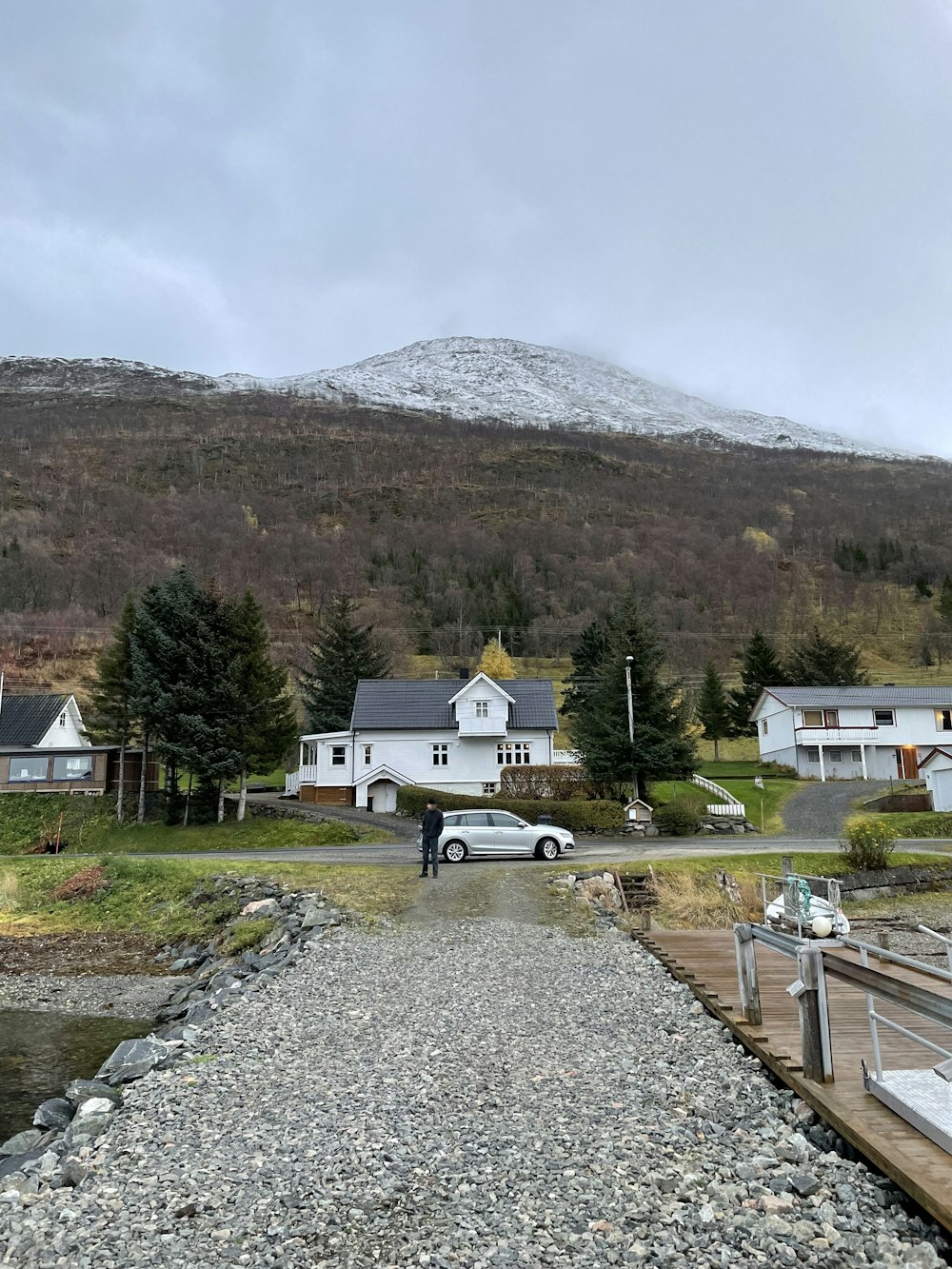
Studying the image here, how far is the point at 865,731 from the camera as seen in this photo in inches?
2260

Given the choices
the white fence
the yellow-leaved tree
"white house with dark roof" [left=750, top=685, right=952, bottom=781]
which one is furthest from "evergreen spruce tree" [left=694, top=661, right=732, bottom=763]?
the white fence

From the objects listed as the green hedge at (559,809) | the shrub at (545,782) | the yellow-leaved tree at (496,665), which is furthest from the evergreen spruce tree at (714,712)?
the green hedge at (559,809)

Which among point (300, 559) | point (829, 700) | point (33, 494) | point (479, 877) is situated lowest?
point (479, 877)

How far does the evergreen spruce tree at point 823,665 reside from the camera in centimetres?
7312

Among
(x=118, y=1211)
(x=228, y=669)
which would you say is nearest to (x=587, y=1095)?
(x=118, y=1211)

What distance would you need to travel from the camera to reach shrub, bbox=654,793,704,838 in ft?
121

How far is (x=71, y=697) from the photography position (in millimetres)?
60719

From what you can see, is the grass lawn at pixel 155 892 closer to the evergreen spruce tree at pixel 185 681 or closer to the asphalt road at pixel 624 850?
the asphalt road at pixel 624 850

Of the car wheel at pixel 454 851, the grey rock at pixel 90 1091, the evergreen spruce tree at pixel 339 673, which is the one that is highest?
the evergreen spruce tree at pixel 339 673

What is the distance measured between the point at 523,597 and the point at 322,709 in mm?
72311

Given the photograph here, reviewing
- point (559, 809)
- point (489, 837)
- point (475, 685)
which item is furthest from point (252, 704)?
point (489, 837)

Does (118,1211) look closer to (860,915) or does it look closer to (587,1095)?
(587,1095)

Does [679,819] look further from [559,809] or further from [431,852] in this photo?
[431,852]

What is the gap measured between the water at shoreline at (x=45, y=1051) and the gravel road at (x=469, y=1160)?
247 cm
